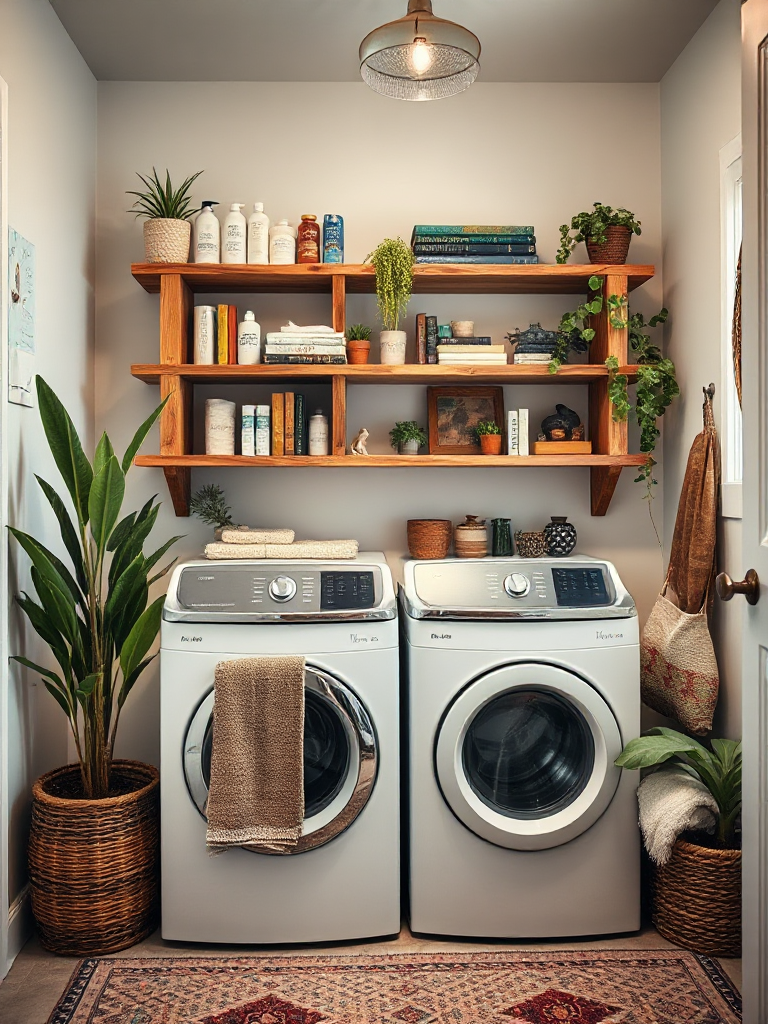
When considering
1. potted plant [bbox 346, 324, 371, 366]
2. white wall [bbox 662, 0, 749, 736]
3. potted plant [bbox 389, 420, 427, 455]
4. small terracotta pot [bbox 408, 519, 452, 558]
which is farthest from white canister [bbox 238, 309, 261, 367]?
white wall [bbox 662, 0, 749, 736]

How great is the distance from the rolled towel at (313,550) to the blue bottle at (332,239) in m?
0.89

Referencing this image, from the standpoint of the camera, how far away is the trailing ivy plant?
2.70 metres

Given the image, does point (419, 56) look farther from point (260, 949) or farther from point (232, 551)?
Answer: point (260, 949)

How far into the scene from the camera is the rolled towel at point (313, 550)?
2.58 meters

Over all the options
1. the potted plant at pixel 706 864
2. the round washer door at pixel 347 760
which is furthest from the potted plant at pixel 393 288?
the potted plant at pixel 706 864

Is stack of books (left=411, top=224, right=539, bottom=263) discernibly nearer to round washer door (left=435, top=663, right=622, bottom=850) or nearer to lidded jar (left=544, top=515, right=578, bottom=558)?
lidded jar (left=544, top=515, right=578, bottom=558)

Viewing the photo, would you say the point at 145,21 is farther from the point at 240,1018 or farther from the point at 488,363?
the point at 240,1018

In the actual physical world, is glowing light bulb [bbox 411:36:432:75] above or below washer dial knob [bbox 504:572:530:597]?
above

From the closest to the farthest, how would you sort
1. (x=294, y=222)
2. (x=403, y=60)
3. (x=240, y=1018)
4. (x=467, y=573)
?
(x=240, y=1018) → (x=403, y=60) → (x=467, y=573) → (x=294, y=222)

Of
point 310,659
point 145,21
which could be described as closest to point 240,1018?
point 310,659

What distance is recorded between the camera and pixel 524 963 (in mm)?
2271

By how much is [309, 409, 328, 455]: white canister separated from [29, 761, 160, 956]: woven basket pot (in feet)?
3.67

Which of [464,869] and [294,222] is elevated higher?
[294,222]

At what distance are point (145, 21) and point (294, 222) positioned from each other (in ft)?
2.36
